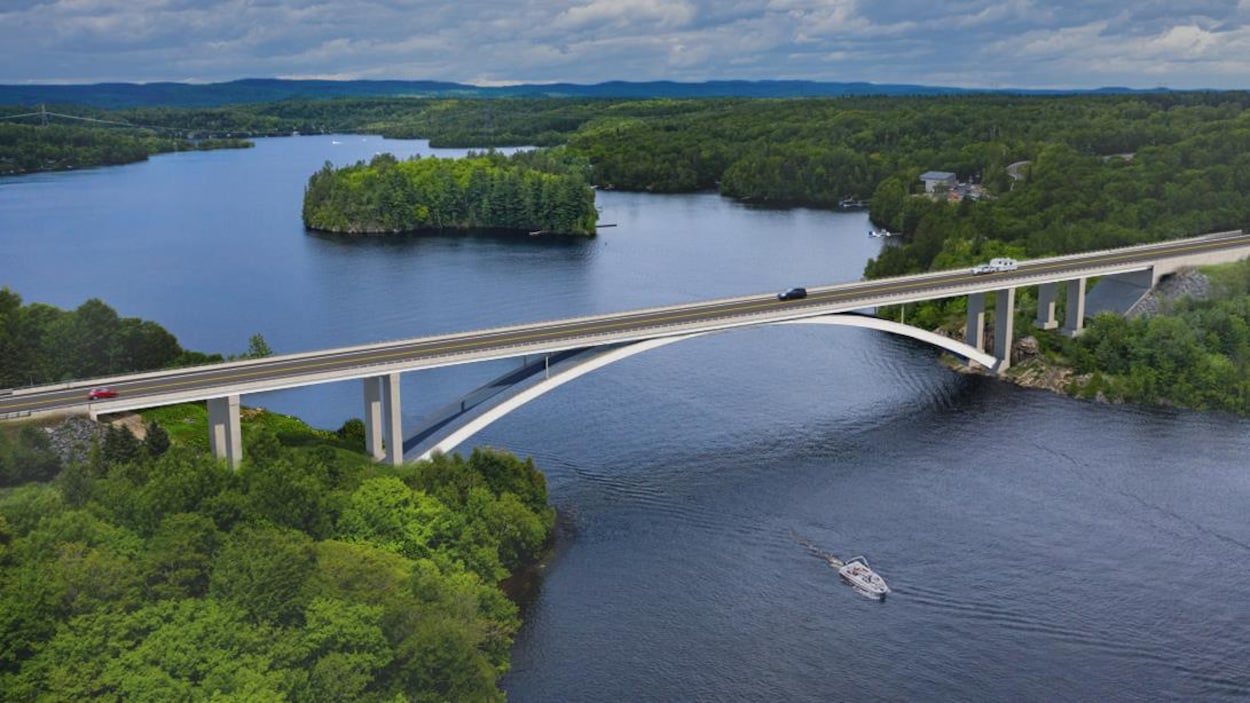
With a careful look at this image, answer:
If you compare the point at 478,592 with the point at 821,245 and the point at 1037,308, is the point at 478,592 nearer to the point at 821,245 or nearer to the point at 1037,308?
the point at 1037,308

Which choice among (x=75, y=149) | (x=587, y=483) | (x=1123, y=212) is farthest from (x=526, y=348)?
(x=75, y=149)

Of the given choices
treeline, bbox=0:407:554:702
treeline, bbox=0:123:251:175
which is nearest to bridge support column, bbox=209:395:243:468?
treeline, bbox=0:407:554:702

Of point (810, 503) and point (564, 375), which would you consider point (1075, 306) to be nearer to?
point (810, 503)

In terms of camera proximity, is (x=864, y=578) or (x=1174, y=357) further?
(x=1174, y=357)

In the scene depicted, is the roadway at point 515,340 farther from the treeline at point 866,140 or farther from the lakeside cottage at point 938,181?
the lakeside cottage at point 938,181

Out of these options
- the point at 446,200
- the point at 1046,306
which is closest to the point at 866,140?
the point at 446,200

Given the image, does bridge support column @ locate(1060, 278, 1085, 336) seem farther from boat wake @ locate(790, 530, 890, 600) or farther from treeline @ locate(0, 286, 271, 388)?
treeline @ locate(0, 286, 271, 388)
